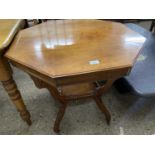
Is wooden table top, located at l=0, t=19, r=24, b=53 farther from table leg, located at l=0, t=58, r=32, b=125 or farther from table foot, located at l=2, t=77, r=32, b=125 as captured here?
table foot, located at l=2, t=77, r=32, b=125

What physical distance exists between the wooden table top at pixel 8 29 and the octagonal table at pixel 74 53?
38mm

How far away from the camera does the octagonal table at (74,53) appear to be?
0.75 meters

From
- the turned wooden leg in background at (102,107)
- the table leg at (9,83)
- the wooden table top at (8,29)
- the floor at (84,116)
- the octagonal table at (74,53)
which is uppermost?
the wooden table top at (8,29)

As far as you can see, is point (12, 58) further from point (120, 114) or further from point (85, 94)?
point (120, 114)

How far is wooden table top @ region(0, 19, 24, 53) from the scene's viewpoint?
0.85 meters

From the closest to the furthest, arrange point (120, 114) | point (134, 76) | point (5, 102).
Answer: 1. point (134, 76)
2. point (120, 114)
3. point (5, 102)

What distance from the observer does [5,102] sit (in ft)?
4.78

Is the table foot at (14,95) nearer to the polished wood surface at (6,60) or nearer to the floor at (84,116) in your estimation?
the polished wood surface at (6,60)

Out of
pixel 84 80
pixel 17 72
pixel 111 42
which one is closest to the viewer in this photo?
pixel 84 80

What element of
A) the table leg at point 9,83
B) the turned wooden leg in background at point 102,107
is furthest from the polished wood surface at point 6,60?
the turned wooden leg in background at point 102,107

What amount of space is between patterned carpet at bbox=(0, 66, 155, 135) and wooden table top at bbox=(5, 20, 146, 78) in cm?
63

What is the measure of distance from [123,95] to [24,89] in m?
0.92

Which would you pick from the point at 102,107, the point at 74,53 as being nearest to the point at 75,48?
the point at 74,53
